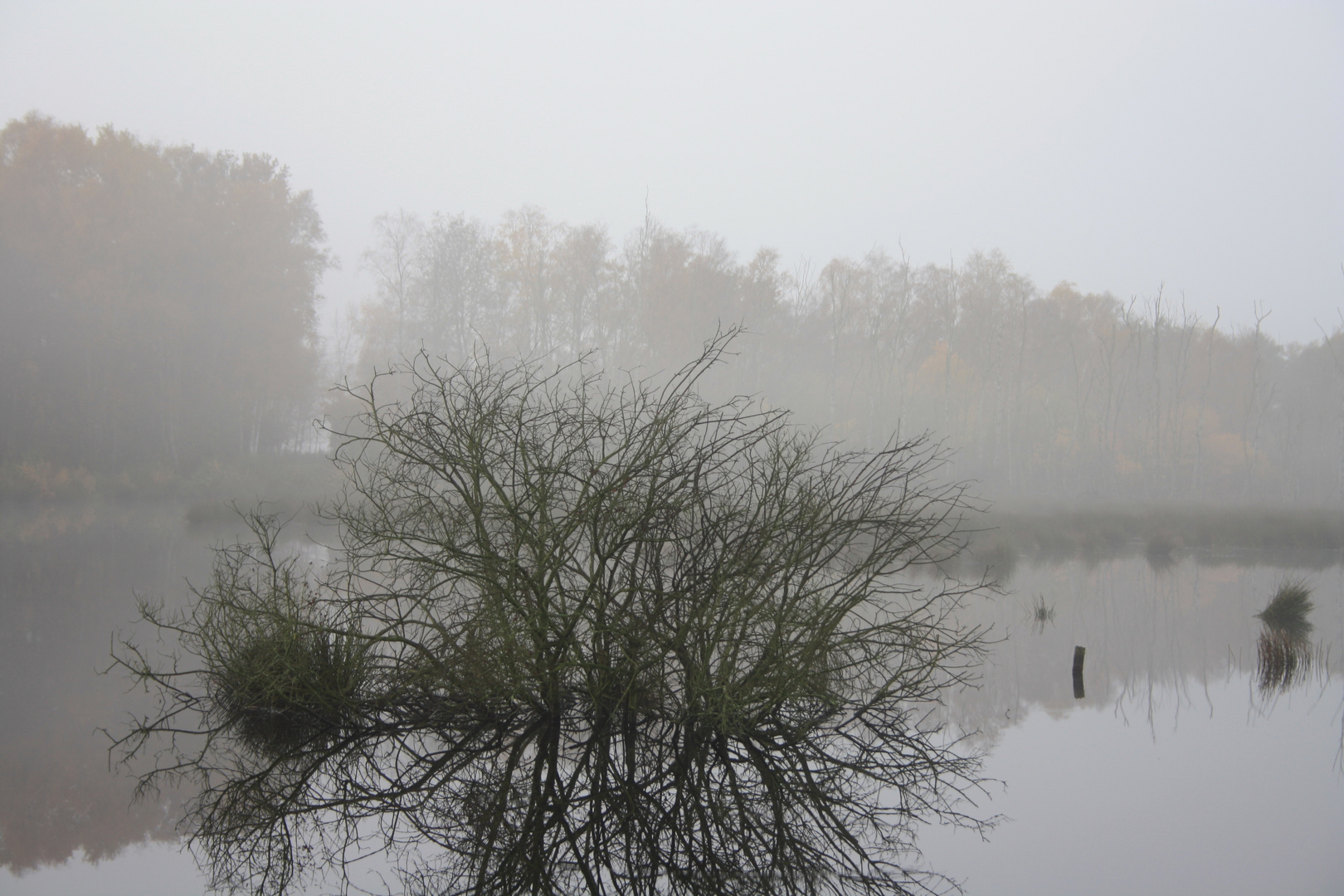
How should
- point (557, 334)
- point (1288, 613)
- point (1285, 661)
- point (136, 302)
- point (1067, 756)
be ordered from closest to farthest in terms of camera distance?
point (1067, 756)
point (1285, 661)
point (1288, 613)
point (136, 302)
point (557, 334)

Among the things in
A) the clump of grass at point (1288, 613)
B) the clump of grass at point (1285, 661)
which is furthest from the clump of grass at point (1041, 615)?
the clump of grass at point (1288, 613)

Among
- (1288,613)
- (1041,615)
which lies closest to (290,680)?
(1041,615)

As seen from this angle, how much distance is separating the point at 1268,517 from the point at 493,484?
30.3m

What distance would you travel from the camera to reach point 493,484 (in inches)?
241

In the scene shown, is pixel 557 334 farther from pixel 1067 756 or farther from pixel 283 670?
pixel 1067 756

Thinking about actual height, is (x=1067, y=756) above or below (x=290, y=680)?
below

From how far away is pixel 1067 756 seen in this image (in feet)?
24.4

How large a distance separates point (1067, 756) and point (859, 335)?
39.6m

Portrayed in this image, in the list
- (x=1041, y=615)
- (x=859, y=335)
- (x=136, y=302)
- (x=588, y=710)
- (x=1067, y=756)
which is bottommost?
(x=1041, y=615)

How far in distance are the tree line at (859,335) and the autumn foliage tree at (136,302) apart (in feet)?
22.2

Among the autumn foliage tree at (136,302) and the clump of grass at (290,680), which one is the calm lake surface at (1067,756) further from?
the autumn foliage tree at (136,302)

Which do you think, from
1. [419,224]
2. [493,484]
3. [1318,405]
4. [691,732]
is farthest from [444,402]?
[1318,405]

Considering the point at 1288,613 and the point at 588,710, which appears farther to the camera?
the point at 1288,613

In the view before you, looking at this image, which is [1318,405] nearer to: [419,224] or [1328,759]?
[419,224]
